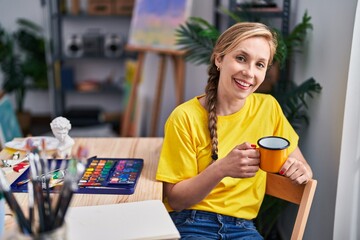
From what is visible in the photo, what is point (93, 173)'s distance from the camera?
1494 mm

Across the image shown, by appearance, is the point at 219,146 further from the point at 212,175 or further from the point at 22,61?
the point at 22,61

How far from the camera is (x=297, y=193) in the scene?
1.46m

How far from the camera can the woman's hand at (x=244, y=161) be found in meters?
1.28

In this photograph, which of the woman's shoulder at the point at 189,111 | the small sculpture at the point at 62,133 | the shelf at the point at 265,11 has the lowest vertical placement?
the small sculpture at the point at 62,133

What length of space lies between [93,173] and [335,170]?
0.87 m

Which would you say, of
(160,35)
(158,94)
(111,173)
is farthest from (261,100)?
(158,94)

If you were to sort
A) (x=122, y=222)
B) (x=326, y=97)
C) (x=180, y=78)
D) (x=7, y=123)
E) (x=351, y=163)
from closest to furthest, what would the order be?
(x=122, y=222), (x=351, y=163), (x=326, y=97), (x=7, y=123), (x=180, y=78)

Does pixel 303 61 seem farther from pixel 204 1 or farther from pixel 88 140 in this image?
pixel 204 1

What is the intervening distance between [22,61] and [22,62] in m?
0.05

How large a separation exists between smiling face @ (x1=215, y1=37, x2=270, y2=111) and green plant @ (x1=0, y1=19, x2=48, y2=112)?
3.66 m

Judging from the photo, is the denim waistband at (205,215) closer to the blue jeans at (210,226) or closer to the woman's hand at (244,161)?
the blue jeans at (210,226)

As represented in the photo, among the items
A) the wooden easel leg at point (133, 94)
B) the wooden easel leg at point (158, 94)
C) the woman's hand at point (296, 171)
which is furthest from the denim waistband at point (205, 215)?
the wooden easel leg at point (133, 94)

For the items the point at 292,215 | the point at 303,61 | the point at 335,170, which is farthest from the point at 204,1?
the point at 335,170

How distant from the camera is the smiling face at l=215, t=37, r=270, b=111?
141cm
